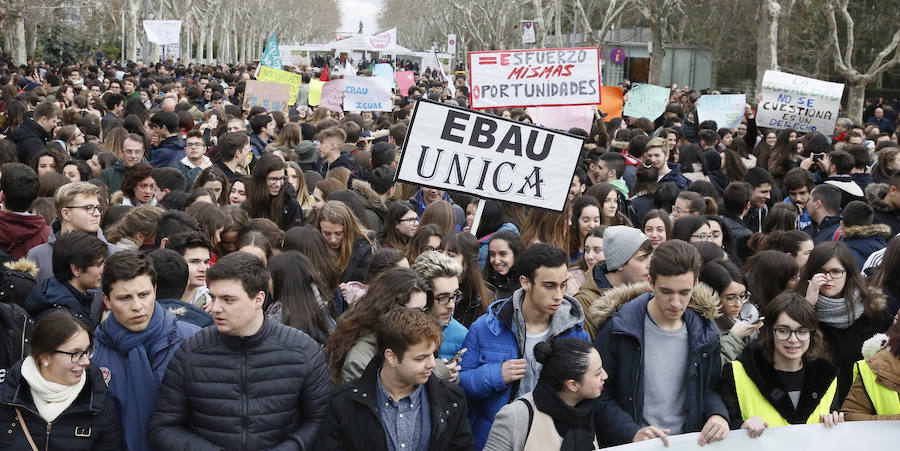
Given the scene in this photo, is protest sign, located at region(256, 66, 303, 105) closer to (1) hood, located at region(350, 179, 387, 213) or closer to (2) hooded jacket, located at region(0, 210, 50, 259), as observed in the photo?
(1) hood, located at region(350, 179, 387, 213)

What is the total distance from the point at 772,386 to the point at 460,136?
275 centimetres

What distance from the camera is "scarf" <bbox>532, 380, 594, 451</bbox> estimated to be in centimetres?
382

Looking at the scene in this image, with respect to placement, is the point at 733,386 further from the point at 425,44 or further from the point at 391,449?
the point at 425,44

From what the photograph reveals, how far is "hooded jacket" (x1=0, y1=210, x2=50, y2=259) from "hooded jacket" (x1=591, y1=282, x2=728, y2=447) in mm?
4177

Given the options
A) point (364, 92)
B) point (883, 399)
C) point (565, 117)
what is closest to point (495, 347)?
point (883, 399)

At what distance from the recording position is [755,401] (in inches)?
168

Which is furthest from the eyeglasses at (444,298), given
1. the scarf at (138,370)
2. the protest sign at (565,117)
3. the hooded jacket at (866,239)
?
the protest sign at (565,117)

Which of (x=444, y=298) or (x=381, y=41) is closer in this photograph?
(x=444, y=298)

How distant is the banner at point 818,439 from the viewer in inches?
138

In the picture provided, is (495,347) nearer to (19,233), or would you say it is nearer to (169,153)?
(19,233)

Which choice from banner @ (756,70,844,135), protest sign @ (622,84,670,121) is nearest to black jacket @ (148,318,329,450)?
banner @ (756,70,844,135)

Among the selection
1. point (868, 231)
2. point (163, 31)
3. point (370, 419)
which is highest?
point (163, 31)

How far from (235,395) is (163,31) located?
27020 millimetres

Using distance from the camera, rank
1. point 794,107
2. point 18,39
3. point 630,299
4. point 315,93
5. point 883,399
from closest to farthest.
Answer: point 883,399 → point 630,299 → point 794,107 → point 315,93 → point 18,39
